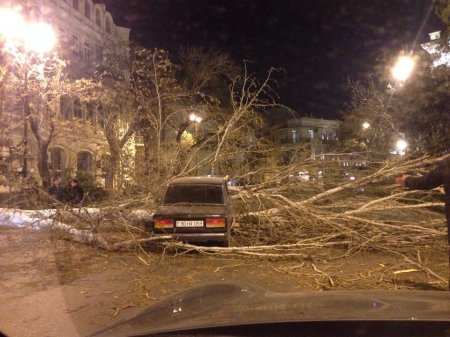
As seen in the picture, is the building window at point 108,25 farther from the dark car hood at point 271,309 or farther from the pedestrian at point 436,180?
the dark car hood at point 271,309

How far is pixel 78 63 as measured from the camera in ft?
84.8

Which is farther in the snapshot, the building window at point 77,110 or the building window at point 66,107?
the building window at point 77,110

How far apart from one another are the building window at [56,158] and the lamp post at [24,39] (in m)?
8.76

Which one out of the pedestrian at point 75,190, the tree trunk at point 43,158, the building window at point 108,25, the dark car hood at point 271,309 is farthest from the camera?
the building window at point 108,25

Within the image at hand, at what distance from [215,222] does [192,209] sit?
61 cm

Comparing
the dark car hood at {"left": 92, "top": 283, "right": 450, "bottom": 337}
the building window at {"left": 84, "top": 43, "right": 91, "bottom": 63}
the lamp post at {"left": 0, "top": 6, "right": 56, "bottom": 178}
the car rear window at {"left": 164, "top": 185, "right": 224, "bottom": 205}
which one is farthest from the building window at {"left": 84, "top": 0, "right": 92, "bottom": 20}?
the dark car hood at {"left": 92, "top": 283, "right": 450, "bottom": 337}

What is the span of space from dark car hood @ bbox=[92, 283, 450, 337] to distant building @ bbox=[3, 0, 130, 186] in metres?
18.0

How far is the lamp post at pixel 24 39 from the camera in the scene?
15414 mm

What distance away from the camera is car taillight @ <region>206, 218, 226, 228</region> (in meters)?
10.1

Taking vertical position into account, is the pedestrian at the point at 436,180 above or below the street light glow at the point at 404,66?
below

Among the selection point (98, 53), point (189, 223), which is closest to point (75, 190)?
point (189, 223)

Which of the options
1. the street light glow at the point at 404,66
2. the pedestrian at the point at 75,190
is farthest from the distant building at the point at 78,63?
the street light glow at the point at 404,66

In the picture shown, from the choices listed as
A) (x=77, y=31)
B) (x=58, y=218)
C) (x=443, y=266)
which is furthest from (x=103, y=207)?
(x=77, y=31)

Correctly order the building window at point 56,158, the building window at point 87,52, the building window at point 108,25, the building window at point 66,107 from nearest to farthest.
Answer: the building window at point 66,107, the building window at point 56,158, the building window at point 87,52, the building window at point 108,25
